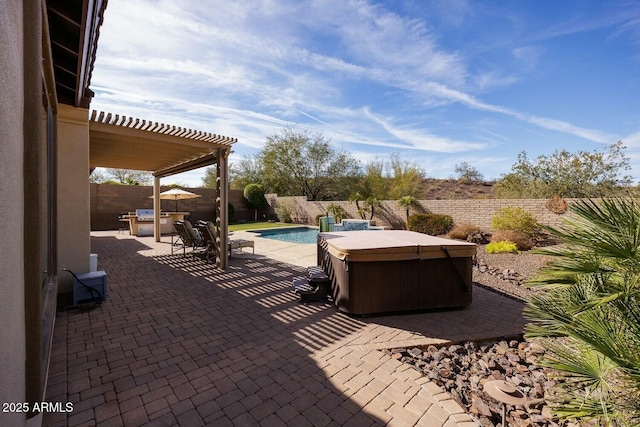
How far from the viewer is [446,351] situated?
3453 millimetres

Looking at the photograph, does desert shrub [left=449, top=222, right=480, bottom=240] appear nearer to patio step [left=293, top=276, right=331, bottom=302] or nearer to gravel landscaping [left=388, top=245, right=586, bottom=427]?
gravel landscaping [left=388, top=245, right=586, bottom=427]

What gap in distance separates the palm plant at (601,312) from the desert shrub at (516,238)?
367 inches

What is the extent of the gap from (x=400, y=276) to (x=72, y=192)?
19.0 feet

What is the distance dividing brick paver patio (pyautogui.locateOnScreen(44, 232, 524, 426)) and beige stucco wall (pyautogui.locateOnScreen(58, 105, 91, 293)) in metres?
0.87

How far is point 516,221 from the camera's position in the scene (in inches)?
420

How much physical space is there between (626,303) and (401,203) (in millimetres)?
14743

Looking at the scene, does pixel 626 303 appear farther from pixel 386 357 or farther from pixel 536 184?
pixel 536 184

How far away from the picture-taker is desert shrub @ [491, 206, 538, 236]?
10.5 meters

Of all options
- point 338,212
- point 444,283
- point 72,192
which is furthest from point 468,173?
point 72,192

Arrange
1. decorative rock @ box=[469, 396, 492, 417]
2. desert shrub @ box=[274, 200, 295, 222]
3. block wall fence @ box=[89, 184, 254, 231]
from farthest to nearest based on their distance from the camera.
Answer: desert shrub @ box=[274, 200, 295, 222], block wall fence @ box=[89, 184, 254, 231], decorative rock @ box=[469, 396, 492, 417]

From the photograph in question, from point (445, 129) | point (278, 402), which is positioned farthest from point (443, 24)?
point (445, 129)

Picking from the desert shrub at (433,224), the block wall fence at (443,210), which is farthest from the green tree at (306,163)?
the desert shrub at (433,224)

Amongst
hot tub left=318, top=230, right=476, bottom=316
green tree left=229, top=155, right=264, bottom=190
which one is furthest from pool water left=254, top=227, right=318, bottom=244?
green tree left=229, top=155, right=264, bottom=190

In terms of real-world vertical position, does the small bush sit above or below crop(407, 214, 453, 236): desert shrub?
below
